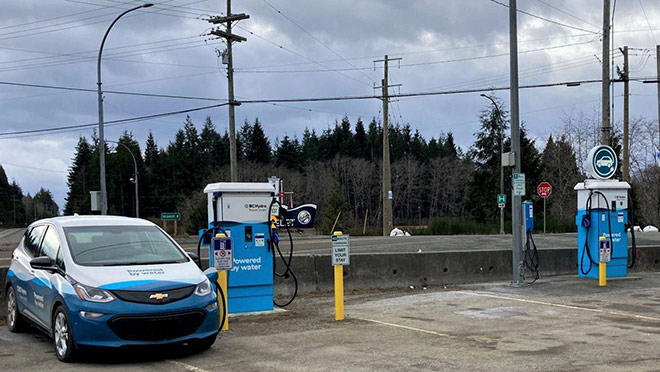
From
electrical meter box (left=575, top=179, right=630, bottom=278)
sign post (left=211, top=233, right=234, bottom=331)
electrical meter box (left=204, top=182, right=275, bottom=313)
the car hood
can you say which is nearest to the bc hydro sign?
electrical meter box (left=575, top=179, right=630, bottom=278)

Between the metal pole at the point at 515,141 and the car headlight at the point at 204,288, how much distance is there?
876cm

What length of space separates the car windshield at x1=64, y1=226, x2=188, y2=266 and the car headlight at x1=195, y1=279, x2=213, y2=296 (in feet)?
1.92

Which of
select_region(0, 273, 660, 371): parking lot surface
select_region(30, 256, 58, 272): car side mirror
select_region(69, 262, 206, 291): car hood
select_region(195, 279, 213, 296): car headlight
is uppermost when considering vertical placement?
select_region(30, 256, 58, 272): car side mirror

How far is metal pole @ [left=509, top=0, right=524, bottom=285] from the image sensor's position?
1473 cm


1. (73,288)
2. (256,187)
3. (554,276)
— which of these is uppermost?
(256,187)

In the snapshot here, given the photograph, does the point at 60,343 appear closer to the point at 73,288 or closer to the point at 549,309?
the point at 73,288

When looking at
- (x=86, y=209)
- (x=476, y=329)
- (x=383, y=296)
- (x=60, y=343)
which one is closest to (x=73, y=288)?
(x=60, y=343)

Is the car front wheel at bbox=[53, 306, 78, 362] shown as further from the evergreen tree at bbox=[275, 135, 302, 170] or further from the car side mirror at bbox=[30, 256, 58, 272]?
the evergreen tree at bbox=[275, 135, 302, 170]

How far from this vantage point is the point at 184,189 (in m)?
100

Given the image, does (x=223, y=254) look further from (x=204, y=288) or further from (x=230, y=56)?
(x=230, y=56)

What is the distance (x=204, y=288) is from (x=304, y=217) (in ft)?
11.3

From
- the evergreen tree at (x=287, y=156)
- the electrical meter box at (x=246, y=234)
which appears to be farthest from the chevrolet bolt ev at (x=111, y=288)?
the evergreen tree at (x=287, y=156)

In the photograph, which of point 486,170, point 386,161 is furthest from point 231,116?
point 486,170

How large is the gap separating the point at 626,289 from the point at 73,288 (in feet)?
36.8
